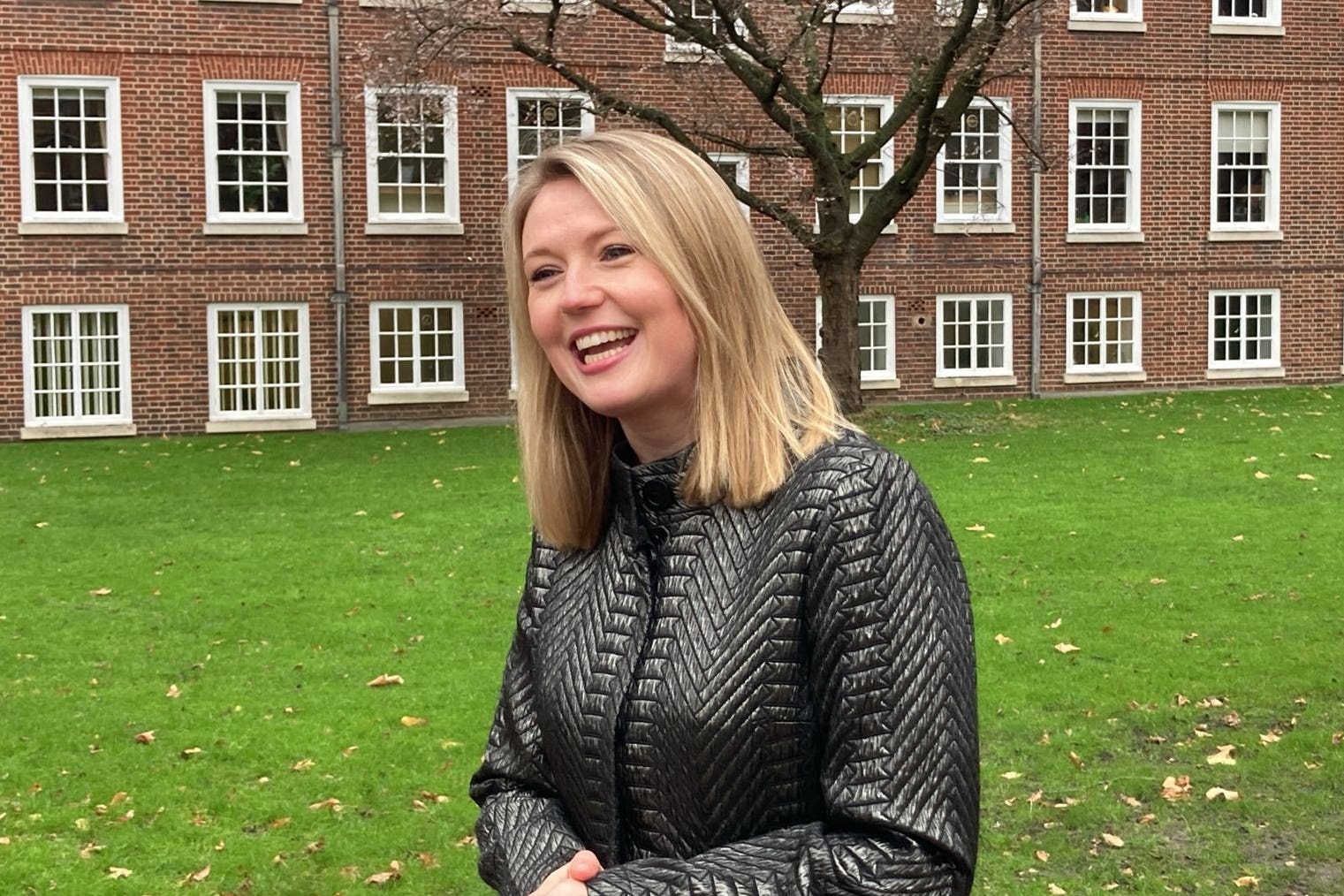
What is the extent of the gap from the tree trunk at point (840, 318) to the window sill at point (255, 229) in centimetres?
825

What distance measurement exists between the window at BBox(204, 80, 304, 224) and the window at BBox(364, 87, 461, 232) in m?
1.14

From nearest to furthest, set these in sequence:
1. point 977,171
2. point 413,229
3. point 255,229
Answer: point 255,229 → point 413,229 → point 977,171

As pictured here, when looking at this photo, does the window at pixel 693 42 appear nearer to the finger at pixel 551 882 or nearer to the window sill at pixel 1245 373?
the window sill at pixel 1245 373

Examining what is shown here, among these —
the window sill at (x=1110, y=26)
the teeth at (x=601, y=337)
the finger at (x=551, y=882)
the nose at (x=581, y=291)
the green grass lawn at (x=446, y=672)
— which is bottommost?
the green grass lawn at (x=446, y=672)

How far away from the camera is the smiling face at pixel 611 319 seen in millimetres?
2115

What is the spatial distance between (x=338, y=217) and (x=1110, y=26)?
13.4 meters

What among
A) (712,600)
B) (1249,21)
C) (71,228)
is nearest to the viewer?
(712,600)

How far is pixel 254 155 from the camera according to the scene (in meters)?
23.7

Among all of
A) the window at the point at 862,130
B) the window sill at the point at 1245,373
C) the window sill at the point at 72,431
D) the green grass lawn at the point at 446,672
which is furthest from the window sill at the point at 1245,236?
the window sill at the point at 72,431

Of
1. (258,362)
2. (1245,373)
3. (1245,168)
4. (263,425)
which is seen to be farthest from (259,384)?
(1245,168)

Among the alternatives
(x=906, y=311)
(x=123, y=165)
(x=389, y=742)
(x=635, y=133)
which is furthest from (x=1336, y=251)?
(x=635, y=133)

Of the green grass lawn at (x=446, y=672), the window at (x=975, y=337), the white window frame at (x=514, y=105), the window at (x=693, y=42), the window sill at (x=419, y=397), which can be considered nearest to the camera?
the green grass lawn at (x=446, y=672)

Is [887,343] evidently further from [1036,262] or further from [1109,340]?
[1109,340]

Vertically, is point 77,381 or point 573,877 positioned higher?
point 77,381
